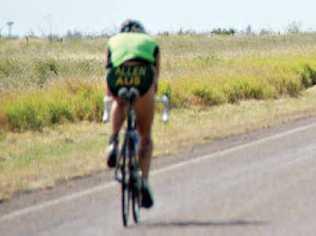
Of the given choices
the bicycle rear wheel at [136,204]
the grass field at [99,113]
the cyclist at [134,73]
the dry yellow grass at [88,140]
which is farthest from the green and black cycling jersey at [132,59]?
the grass field at [99,113]

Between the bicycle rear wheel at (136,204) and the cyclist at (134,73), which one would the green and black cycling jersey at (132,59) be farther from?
the bicycle rear wheel at (136,204)

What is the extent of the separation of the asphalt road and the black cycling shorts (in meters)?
1.43

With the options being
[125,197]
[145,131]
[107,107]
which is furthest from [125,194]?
[107,107]

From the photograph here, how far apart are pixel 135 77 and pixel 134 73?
0.04 m

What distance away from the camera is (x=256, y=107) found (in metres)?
27.4

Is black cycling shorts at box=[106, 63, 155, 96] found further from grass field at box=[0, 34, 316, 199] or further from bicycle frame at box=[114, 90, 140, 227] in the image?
grass field at box=[0, 34, 316, 199]

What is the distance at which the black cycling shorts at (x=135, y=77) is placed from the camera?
9.62 meters

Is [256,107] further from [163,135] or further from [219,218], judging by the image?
[219,218]

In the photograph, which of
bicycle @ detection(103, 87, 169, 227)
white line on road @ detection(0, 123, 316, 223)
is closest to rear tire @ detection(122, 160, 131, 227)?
bicycle @ detection(103, 87, 169, 227)

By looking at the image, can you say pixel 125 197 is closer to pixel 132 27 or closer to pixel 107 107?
pixel 107 107

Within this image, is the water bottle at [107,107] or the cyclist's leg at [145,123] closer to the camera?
the cyclist's leg at [145,123]

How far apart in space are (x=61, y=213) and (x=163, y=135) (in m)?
8.64

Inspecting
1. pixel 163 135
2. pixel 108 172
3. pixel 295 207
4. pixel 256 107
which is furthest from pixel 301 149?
pixel 256 107

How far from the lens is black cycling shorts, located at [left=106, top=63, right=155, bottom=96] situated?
9.62 metres
